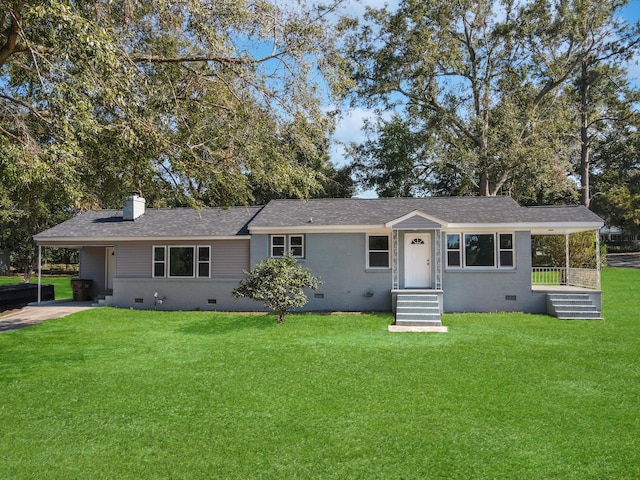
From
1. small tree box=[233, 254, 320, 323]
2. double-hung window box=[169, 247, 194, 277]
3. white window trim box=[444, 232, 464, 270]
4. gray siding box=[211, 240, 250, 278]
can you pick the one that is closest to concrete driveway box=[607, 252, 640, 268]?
white window trim box=[444, 232, 464, 270]

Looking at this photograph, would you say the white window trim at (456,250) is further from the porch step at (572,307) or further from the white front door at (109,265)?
the white front door at (109,265)

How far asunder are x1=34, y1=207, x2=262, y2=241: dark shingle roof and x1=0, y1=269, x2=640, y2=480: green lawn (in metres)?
6.50

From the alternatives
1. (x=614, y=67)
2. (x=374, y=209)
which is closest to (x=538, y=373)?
(x=374, y=209)

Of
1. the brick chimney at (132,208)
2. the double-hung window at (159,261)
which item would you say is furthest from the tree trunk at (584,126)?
the brick chimney at (132,208)

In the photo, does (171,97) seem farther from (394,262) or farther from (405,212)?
(405,212)

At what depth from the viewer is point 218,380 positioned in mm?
8078

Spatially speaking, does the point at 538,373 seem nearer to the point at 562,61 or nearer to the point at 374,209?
the point at 374,209

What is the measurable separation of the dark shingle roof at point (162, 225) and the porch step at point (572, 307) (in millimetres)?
11175

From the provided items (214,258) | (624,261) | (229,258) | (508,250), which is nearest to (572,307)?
(508,250)

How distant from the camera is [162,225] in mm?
19156

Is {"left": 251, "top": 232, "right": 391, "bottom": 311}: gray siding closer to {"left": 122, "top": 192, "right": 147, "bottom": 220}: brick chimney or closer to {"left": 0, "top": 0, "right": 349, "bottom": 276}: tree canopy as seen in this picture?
{"left": 0, "top": 0, "right": 349, "bottom": 276}: tree canopy

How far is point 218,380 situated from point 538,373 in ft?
18.8

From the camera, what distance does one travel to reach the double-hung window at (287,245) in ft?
57.1

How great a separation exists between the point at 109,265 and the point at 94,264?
0.70 metres
